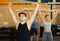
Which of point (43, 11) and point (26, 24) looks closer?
point (26, 24)

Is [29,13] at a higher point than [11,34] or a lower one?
higher

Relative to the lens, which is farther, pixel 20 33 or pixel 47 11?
pixel 47 11

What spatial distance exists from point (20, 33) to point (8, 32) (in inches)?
189

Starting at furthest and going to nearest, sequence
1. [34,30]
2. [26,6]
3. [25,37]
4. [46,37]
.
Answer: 1. [26,6]
2. [34,30]
3. [46,37]
4. [25,37]

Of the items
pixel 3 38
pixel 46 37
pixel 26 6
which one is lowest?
→ pixel 3 38

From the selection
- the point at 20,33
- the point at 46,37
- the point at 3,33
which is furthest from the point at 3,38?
the point at 20,33

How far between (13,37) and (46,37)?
263 cm

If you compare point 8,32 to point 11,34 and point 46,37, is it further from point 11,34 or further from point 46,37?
point 46,37

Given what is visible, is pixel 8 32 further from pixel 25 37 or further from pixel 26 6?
pixel 25 37

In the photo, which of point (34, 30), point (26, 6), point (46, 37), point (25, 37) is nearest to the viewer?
point (25, 37)

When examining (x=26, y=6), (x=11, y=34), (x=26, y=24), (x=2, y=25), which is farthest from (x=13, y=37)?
(x=26, y=24)

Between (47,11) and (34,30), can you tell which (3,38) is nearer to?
(34,30)

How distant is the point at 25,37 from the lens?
12.4 feet

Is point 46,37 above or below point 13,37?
above
